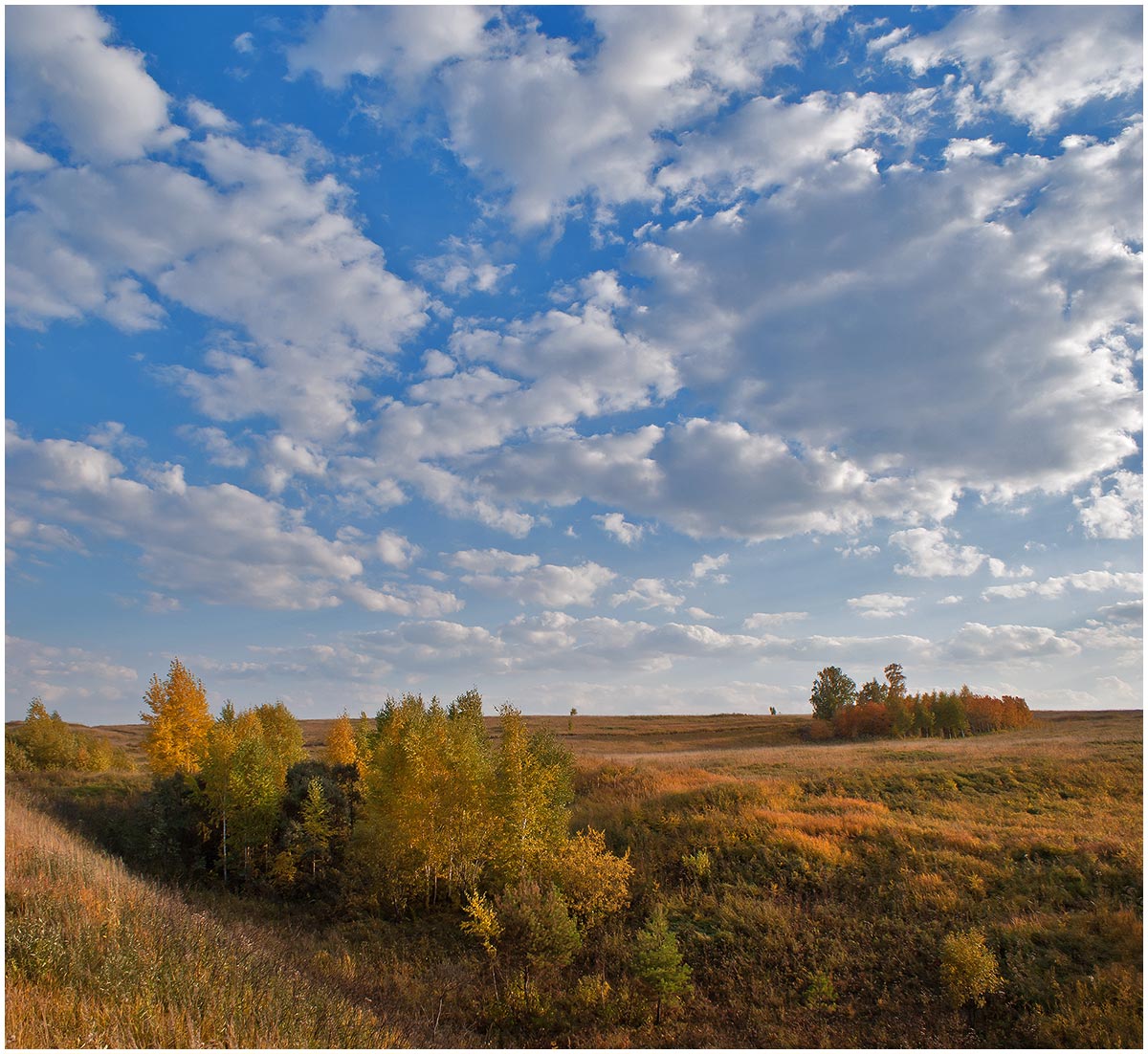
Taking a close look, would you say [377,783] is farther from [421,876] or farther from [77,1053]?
[77,1053]

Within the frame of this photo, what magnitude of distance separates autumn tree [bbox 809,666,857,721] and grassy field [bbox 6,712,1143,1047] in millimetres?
71726

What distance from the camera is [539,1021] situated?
21.9 meters

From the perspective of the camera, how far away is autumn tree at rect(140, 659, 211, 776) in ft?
171

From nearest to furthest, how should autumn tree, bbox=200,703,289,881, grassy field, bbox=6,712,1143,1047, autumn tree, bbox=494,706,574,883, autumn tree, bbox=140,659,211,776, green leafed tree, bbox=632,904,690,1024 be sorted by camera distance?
grassy field, bbox=6,712,1143,1047 < green leafed tree, bbox=632,904,690,1024 < autumn tree, bbox=494,706,574,883 < autumn tree, bbox=200,703,289,881 < autumn tree, bbox=140,659,211,776

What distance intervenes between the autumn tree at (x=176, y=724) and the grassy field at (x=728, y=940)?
9.93 m

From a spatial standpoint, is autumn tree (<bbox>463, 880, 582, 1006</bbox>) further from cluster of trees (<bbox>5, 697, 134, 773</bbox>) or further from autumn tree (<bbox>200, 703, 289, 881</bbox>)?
cluster of trees (<bbox>5, 697, 134, 773</bbox>)

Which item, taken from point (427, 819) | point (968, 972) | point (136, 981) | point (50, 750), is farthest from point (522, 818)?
point (50, 750)

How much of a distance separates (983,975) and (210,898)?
36727 millimetres

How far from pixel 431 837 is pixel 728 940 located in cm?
1561

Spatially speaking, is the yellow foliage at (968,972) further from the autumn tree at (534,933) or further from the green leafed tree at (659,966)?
the autumn tree at (534,933)

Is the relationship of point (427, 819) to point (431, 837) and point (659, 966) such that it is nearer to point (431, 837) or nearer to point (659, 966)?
point (431, 837)

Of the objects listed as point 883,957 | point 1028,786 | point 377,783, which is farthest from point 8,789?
point 1028,786

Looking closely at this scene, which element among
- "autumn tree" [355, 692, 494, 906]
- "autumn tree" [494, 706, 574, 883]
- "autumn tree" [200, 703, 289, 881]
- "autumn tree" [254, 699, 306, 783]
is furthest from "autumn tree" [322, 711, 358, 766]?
"autumn tree" [494, 706, 574, 883]

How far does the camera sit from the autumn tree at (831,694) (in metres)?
112
